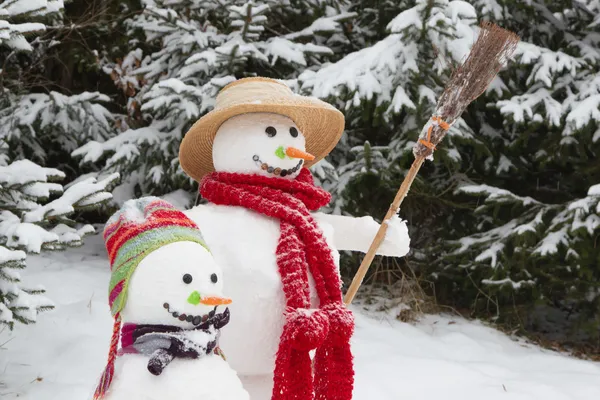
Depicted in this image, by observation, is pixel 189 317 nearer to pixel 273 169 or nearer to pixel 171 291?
pixel 171 291

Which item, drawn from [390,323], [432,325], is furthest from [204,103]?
[432,325]

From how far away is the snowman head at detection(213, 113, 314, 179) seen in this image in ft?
6.64

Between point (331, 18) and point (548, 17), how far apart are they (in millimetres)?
1705

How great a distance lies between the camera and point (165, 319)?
1.55 metres

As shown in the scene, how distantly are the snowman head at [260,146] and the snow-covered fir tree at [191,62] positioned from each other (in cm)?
134

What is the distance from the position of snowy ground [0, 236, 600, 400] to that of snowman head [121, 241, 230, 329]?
4.15 feet

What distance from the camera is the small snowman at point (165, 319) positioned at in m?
1.47

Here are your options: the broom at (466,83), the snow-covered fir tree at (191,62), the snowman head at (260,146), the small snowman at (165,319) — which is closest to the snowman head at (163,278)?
the small snowman at (165,319)

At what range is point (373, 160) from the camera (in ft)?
12.8

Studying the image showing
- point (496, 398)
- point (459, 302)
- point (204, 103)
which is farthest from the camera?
point (459, 302)

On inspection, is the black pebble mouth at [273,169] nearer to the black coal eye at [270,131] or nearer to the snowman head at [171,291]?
the black coal eye at [270,131]

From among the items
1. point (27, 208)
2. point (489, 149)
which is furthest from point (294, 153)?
point (489, 149)

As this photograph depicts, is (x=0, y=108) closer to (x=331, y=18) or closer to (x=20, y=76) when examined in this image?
(x=20, y=76)

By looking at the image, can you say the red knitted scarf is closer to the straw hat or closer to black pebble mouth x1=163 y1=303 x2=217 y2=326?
the straw hat
